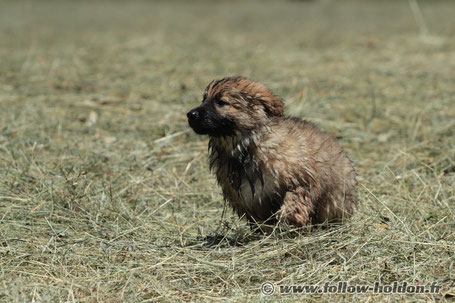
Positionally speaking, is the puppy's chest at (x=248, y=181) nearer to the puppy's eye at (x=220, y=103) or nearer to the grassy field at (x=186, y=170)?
the grassy field at (x=186, y=170)

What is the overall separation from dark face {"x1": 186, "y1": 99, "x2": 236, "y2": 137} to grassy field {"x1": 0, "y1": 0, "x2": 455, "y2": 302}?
2.69 ft

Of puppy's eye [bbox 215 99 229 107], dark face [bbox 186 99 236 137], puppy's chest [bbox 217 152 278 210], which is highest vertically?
puppy's eye [bbox 215 99 229 107]

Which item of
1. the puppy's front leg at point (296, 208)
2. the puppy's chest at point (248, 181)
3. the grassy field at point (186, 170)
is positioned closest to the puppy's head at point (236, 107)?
the puppy's chest at point (248, 181)

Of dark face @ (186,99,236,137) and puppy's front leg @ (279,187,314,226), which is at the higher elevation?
dark face @ (186,99,236,137)

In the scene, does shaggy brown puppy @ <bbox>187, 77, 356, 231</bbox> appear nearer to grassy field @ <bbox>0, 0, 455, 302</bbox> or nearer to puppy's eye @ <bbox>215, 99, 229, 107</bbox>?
puppy's eye @ <bbox>215, 99, 229, 107</bbox>

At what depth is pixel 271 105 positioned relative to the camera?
4.46m

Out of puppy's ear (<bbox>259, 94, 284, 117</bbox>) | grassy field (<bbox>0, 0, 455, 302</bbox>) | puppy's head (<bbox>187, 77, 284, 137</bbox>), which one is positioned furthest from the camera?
puppy's ear (<bbox>259, 94, 284, 117</bbox>)

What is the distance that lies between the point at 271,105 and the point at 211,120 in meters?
0.51

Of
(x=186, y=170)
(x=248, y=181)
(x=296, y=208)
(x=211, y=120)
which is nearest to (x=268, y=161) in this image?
(x=248, y=181)

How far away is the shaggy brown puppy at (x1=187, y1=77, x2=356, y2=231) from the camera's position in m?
4.29

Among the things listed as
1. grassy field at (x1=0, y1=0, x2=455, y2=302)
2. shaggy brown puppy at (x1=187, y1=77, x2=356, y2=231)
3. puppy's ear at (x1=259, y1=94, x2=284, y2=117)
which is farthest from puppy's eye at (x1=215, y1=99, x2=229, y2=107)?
grassy field at (x1=0, y1=0, x2=455, y2=302)

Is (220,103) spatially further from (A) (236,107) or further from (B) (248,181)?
(B) (248,181)

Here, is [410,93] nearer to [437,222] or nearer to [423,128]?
[423,128]

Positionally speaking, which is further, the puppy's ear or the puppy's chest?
the puppy's ear
